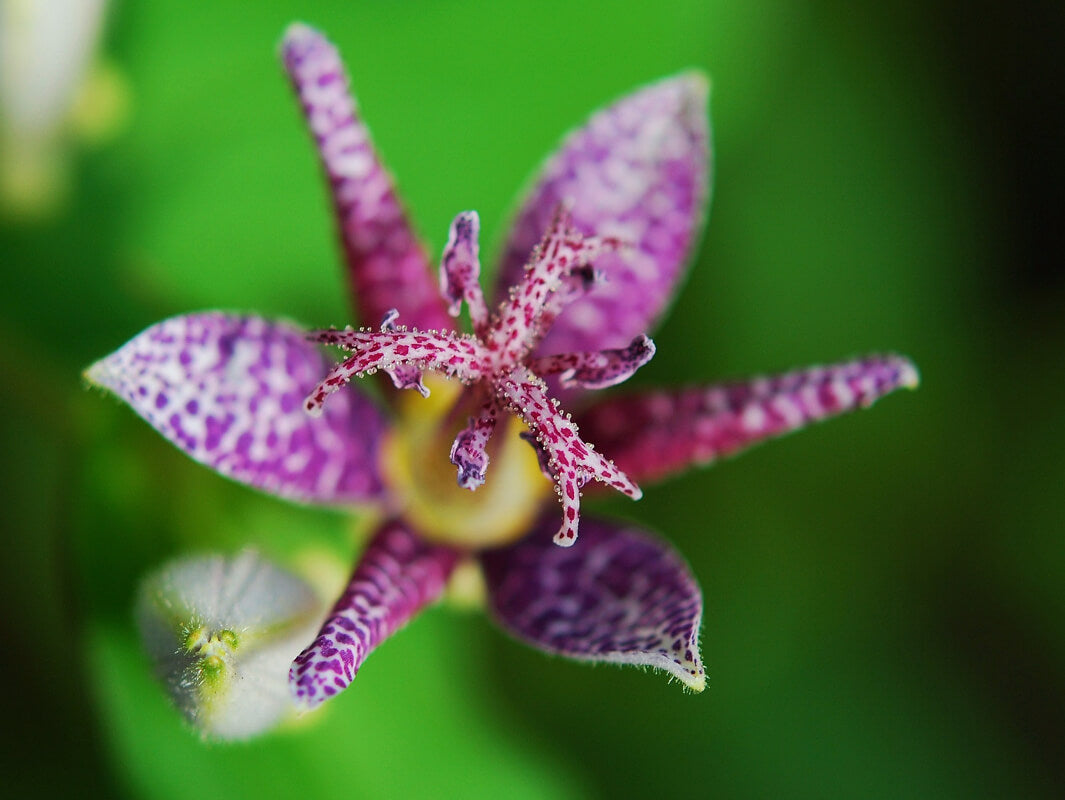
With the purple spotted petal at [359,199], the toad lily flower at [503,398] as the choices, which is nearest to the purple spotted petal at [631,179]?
the toad lily flower at [503,398]

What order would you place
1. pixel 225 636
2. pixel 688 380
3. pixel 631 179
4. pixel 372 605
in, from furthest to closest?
pixel 688 380 → pixel 631 179 → pixel 372 605 → pixel 225 636

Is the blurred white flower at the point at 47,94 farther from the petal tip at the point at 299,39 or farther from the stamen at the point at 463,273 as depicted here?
the stamen at the point at 463,273

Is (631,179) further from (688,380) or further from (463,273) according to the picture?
(688,380)

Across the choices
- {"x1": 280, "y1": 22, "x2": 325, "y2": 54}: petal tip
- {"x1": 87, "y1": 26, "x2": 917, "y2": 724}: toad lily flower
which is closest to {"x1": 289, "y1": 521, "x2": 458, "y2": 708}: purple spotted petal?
{"x1": 87, "y1": 26, "x2": 917, "y2": 724}: toad lily flower

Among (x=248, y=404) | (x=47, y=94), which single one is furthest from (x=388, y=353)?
(x=47, y=94)

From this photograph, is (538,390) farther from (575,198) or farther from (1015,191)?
(1015,191)

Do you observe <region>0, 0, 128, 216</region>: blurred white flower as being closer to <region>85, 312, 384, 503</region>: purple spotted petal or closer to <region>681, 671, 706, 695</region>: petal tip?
<region>85, 312, 384, 503</region>: purple spotted petal
